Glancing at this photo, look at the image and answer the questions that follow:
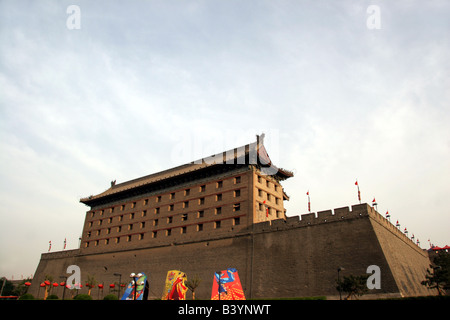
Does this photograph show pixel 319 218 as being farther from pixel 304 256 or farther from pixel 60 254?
pixel 60 254

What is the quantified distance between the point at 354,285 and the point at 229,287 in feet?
46.5

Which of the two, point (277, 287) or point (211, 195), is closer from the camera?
point (277, 287)

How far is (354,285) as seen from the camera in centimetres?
2647

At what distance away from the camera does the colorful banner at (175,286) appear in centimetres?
4013

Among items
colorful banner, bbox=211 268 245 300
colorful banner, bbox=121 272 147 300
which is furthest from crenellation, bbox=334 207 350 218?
colorful banner, bbox=121 272 147 300

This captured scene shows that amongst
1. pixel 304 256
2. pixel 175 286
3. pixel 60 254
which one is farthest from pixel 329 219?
pixel 60 254

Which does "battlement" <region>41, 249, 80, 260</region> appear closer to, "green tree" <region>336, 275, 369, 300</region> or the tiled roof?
the tiled roof

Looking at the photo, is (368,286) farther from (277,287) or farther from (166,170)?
(166,170)

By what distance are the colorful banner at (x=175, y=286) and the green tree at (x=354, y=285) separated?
66.0ft

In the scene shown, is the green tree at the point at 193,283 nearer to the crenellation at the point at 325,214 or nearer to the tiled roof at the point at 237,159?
the tiled roof at the point at 237,159

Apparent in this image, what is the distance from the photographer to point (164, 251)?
148ft

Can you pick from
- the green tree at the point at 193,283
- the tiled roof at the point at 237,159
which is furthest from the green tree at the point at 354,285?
the tiled roof at the point at 237,159
